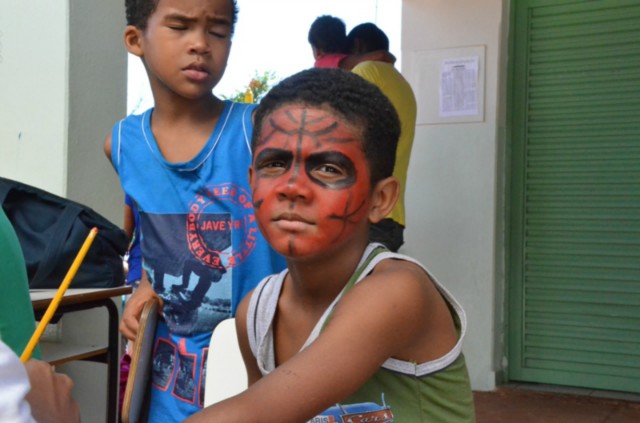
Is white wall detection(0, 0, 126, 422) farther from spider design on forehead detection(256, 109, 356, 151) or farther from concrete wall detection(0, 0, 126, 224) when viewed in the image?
spider design on forehead detection(256, 109, 356, 151)

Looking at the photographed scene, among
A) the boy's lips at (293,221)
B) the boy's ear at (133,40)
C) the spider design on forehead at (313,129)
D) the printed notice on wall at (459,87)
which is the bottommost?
the boy's lips at (293,221)

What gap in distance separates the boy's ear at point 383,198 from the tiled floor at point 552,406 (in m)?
3.02

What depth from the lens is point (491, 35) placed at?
4.65m

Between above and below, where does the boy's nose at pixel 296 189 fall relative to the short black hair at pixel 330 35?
below

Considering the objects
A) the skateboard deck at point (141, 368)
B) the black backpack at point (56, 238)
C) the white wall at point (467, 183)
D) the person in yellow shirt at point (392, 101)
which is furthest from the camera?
the white wall at point (467, 183)

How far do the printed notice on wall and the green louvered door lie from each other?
0.28 metres

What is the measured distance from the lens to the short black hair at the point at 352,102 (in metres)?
1.38

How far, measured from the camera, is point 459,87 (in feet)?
15.5

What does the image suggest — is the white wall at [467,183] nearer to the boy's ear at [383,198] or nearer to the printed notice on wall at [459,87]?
the printed notice on wall at [459,87]

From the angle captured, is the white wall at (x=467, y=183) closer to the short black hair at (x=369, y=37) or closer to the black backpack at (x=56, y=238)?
the short black hair at (x=369, y=37)

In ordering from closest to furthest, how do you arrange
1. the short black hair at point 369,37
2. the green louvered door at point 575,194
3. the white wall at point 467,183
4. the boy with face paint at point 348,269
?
1. the boy with face paint at point 348,269
2. the short black hair at point 369,37
3. the green louvered door at point 575,194
4. the white wall at point 467,183

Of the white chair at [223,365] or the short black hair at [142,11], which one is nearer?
the white chair at [223,365]

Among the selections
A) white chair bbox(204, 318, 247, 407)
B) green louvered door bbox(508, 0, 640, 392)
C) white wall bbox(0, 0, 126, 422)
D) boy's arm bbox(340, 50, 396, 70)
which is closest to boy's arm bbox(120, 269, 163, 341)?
white chair bbox(204, 318, 247, 407)

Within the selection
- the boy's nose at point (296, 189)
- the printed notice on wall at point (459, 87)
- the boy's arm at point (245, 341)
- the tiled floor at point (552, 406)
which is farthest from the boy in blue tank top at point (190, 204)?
the printed notice on wall at point (459, 87)
